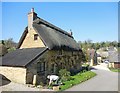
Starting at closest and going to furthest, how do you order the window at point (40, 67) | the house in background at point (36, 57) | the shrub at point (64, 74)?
the house in background at point (36, 57) → the window at point (40, 67) → the shrub at point (64, 74)

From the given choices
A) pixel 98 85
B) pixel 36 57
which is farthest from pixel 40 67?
pixel 98 85

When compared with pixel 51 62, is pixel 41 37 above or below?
above

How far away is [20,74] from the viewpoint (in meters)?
21.0

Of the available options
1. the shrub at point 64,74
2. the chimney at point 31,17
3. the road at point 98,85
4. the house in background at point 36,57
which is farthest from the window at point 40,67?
the chimney at point 31,17

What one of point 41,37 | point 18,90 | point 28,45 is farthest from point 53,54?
point 18,90

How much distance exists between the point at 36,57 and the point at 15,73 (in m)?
2.99

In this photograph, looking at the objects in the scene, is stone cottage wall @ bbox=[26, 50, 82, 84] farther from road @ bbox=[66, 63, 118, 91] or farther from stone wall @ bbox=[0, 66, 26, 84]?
road @ bbox=[66, 63, 118, 91]

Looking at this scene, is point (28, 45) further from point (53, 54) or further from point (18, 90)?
point (18, 90)

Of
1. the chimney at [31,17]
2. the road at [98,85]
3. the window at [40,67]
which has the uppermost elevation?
the chimney at [31,17]

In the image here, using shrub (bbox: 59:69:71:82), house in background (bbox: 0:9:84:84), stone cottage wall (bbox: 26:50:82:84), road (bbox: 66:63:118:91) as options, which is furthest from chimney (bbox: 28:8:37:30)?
road (bbox: 66:63:118:91)

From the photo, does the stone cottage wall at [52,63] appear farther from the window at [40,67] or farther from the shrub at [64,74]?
the shrub at [64,74]

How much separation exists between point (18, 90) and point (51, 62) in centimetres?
856

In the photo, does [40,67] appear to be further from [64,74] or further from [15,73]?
[64,74]

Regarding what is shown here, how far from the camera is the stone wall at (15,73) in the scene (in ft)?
67.6
